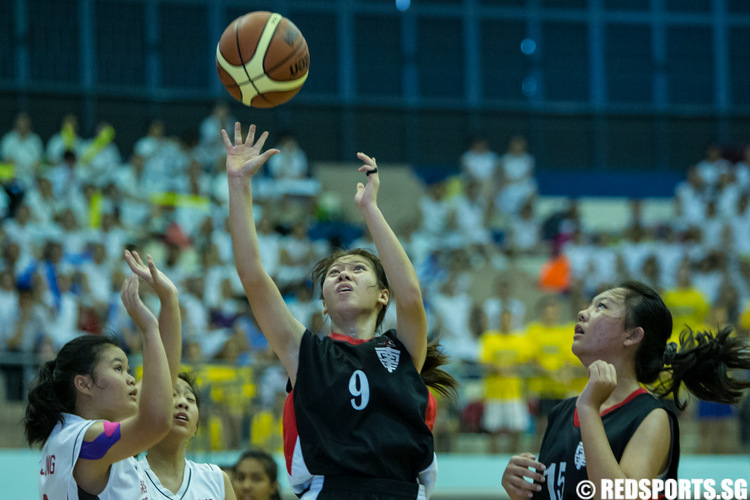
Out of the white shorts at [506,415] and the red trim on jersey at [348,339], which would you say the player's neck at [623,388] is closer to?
the red trim on jersey at [348,339]

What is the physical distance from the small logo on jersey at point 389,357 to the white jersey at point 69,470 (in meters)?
1.14

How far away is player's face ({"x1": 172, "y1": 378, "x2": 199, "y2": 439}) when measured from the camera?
14.4ft

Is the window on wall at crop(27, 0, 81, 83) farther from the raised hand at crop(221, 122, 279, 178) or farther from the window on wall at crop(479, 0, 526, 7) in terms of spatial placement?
the raised hand at crop(221, 122, 279, 178)

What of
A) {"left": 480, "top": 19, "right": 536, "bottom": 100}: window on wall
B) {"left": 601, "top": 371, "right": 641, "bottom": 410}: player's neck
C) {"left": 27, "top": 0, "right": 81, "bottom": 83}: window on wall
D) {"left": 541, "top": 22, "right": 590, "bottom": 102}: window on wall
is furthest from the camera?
{"left": 541, "top": 22, "right": 590, "bottom": 102}: window on wall

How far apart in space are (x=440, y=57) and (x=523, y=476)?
14735mm

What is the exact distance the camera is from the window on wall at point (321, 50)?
17.5m

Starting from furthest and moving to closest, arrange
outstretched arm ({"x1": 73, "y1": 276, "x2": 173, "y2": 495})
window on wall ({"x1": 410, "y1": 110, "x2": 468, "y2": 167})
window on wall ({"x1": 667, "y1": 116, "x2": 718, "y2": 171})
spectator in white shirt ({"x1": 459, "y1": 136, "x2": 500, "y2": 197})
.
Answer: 1. window on wall ({"x1": 667, "y1": 116, "x2": 718, "y2": 171})
2. window on wall ({"x1": 410, "y1": 110, "x2": 468, "y2": 167})
3. spectator in white shirt ({"x1": 459, "y1": 136, "x2": 500, "y2": 197})
4. outstretched arm ({"x1": 73, "y1": 276, "x2": 173, "y2": 495})

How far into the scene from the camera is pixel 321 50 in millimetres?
17531

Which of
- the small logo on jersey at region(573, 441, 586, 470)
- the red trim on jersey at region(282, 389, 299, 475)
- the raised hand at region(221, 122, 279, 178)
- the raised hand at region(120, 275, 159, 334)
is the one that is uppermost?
the raised hand at region(221, 122, 279, 178)

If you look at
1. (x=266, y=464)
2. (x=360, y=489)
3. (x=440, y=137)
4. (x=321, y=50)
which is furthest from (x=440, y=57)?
(x=360, y=489)

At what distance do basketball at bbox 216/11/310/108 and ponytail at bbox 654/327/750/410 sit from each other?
2.20 m

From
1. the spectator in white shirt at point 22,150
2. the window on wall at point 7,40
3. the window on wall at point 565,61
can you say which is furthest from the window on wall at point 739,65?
the window on wall at point 7,40

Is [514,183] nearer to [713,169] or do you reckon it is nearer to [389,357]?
[713,169]

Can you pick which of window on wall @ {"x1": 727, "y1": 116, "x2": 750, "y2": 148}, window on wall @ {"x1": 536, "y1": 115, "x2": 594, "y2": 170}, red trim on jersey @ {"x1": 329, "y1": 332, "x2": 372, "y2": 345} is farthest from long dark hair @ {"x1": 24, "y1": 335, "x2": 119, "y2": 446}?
window on wall @ {"x1": 727, "y1": 116, "x2": 750, "y2": 148}
